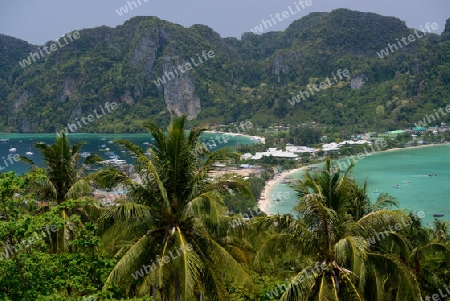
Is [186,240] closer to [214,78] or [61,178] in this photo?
[61,178]

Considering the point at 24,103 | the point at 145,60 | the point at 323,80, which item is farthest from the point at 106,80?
the point at 323,80

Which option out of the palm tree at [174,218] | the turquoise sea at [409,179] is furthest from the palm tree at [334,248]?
the turquoise sea at [409,179]

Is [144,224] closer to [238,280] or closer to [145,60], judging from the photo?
[238,280]

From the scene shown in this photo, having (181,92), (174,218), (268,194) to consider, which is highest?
(181,92)

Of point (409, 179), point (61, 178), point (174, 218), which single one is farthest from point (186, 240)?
point (409, 179)

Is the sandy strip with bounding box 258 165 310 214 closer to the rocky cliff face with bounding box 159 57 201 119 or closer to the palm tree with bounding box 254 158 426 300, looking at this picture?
the palm tree with bounding box 254 158 426 300

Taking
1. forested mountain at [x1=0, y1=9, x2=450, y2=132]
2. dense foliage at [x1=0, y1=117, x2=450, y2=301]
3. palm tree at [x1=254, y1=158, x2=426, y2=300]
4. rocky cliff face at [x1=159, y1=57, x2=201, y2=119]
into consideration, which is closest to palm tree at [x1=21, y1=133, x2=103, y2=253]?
dense foliage at [x1=0, y1=117, x2=450, y2=301]
